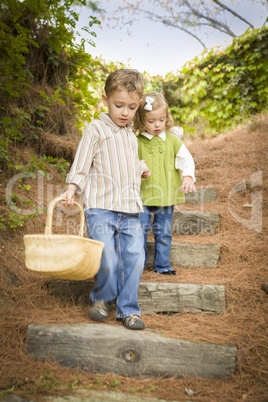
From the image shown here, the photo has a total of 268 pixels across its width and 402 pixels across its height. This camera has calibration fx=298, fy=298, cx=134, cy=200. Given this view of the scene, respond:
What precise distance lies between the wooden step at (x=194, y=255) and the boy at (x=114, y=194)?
0.71 meters

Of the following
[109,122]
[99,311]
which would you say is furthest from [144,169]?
[99,311]

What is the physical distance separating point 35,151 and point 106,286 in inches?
98.5

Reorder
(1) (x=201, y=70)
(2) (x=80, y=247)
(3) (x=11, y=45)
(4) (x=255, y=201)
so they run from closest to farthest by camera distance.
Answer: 1. (2) (x=80, y=247)
2. (3) (x=11, y=45)
3. (4) (x=255, y=201)
4. (1) (x=201, y=70)

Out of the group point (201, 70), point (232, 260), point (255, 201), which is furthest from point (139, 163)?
point (201, 70)

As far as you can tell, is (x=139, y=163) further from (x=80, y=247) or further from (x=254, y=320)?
(x=254, y=320)

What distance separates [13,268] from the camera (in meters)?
2.49

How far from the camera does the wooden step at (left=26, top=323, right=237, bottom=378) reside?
1678 millimetres

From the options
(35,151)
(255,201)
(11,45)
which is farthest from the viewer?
(35,151)

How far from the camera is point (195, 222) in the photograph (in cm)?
327

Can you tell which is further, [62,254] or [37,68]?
[37,68]

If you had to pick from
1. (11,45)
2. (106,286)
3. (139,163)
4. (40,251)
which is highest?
(11,45)

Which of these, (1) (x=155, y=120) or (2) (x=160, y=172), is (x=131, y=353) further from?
(1) (x=155, y=120)

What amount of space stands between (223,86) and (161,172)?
579cm

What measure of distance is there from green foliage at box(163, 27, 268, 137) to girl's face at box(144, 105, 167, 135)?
5.04 metres
